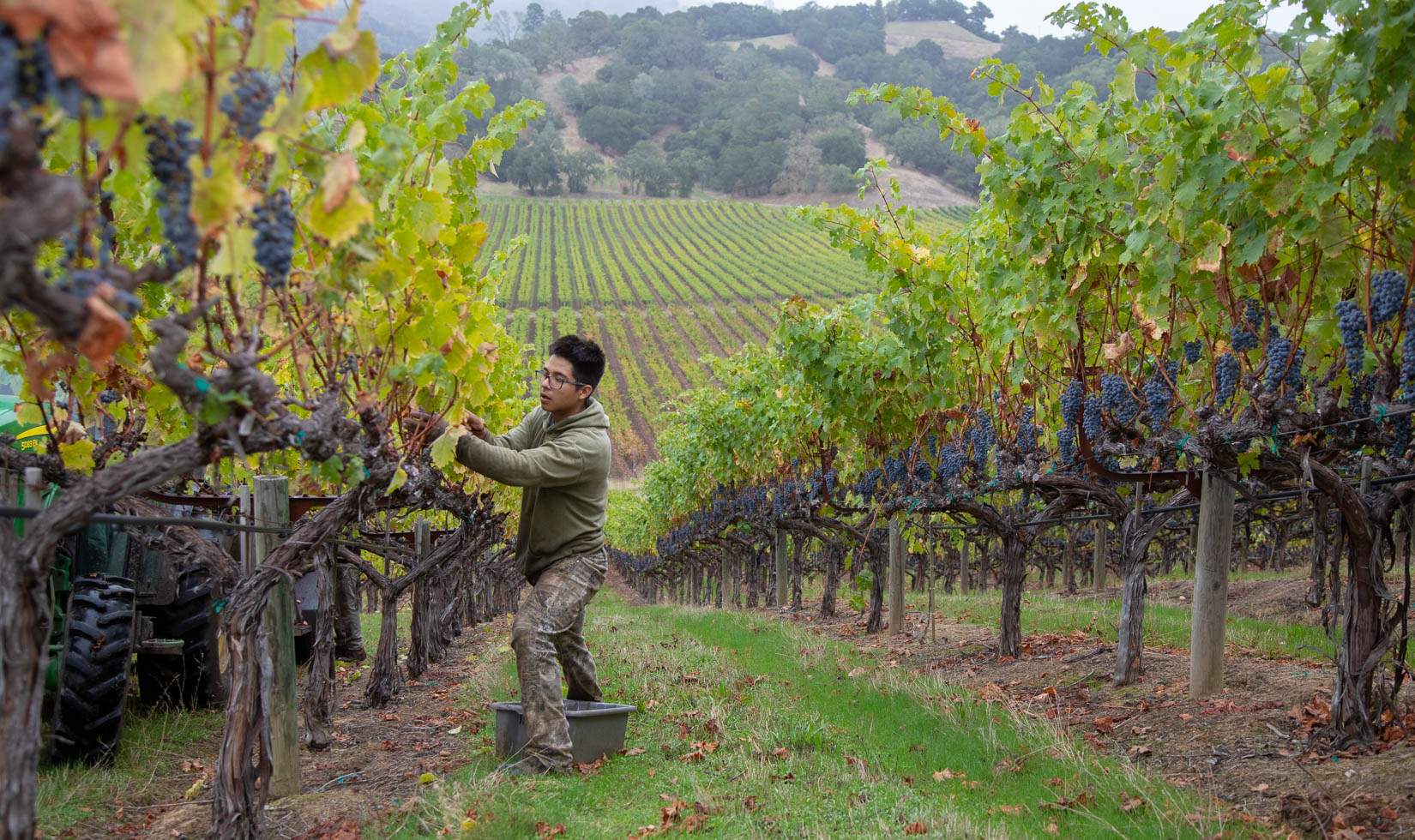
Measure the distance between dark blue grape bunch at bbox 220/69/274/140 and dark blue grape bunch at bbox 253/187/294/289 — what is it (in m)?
0.20

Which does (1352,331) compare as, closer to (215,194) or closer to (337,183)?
(337,183)

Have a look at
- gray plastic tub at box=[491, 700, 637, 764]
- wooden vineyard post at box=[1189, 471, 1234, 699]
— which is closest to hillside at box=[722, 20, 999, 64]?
wooden vineyard post at box=[1189, 471, 1234, 699]

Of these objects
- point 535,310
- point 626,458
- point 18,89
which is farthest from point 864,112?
point 18,89

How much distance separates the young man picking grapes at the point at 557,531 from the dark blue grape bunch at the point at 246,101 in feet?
8.43

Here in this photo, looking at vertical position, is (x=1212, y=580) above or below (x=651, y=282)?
below

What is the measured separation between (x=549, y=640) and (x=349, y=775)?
1.41m

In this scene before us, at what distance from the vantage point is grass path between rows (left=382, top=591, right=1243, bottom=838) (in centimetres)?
441

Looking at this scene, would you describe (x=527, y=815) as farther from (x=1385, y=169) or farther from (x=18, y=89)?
(x=1385, y=169)

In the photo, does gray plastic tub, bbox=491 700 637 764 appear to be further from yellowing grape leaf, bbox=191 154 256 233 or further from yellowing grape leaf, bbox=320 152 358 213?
yellowing grape leaf, bbox=191 154 256 233

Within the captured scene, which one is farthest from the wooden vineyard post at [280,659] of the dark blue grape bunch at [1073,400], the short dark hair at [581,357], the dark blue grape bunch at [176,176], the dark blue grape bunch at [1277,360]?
the dark blue grape bunch at [1277,360]

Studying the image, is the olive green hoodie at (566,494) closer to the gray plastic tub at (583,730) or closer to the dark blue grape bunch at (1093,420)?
the gray plastic tub at (583,730)

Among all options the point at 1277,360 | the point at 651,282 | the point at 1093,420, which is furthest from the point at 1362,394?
the point at 651,282

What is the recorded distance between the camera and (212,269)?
8.61ft

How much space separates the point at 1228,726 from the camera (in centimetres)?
612
